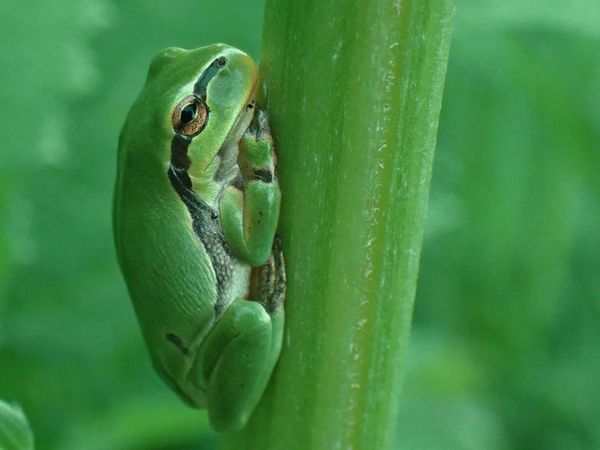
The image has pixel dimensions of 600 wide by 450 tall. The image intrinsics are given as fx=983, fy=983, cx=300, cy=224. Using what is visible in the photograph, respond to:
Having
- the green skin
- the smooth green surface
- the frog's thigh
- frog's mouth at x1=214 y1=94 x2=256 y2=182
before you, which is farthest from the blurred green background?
the smooth green surface

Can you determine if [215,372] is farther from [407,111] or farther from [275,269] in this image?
[407,111]

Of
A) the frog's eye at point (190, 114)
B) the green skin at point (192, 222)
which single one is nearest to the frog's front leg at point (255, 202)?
the green skin at point (192, 222)

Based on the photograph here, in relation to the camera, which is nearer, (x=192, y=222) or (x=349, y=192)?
(x=349, y=192)

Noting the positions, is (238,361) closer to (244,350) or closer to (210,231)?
(244,350)

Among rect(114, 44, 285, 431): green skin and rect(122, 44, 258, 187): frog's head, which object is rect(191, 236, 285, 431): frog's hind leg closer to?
rect(114, 44, 285, 431): green skin

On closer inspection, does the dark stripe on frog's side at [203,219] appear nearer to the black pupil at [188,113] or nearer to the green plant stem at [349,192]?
the black pupil at [188,113]

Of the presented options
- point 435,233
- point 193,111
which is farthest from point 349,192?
point 435,233
